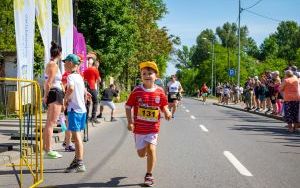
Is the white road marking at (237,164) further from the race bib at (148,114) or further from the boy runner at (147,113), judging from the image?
the race bib at (148,114)

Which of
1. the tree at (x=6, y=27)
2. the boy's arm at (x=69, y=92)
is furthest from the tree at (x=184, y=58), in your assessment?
the boy's arm at (x=69, y=92)

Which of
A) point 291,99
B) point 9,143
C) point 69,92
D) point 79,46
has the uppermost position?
point 79,46

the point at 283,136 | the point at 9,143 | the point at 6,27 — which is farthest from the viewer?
the point at 6,27

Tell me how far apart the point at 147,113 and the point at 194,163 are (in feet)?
6.72

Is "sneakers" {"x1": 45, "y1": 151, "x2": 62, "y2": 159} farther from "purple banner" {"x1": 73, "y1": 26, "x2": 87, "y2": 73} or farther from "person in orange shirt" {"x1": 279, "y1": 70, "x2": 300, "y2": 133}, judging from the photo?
"person in orange shirt" {"x1": 279, "y1": 70, "x2": 300, "y2": 133}

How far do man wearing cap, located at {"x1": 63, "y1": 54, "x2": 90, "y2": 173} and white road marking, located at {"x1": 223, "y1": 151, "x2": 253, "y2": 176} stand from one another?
2471 millimetres

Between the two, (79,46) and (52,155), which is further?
(79,46)

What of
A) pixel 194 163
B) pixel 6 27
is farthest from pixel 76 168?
pixel 6 27

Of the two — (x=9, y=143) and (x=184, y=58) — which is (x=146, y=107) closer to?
(x=9, y=143)

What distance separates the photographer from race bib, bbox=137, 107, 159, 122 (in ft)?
20.5

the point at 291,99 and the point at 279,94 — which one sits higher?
the point at 279,94

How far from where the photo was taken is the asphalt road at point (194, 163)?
251 inches

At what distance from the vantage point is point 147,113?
247 inches

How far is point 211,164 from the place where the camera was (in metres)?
7.83
